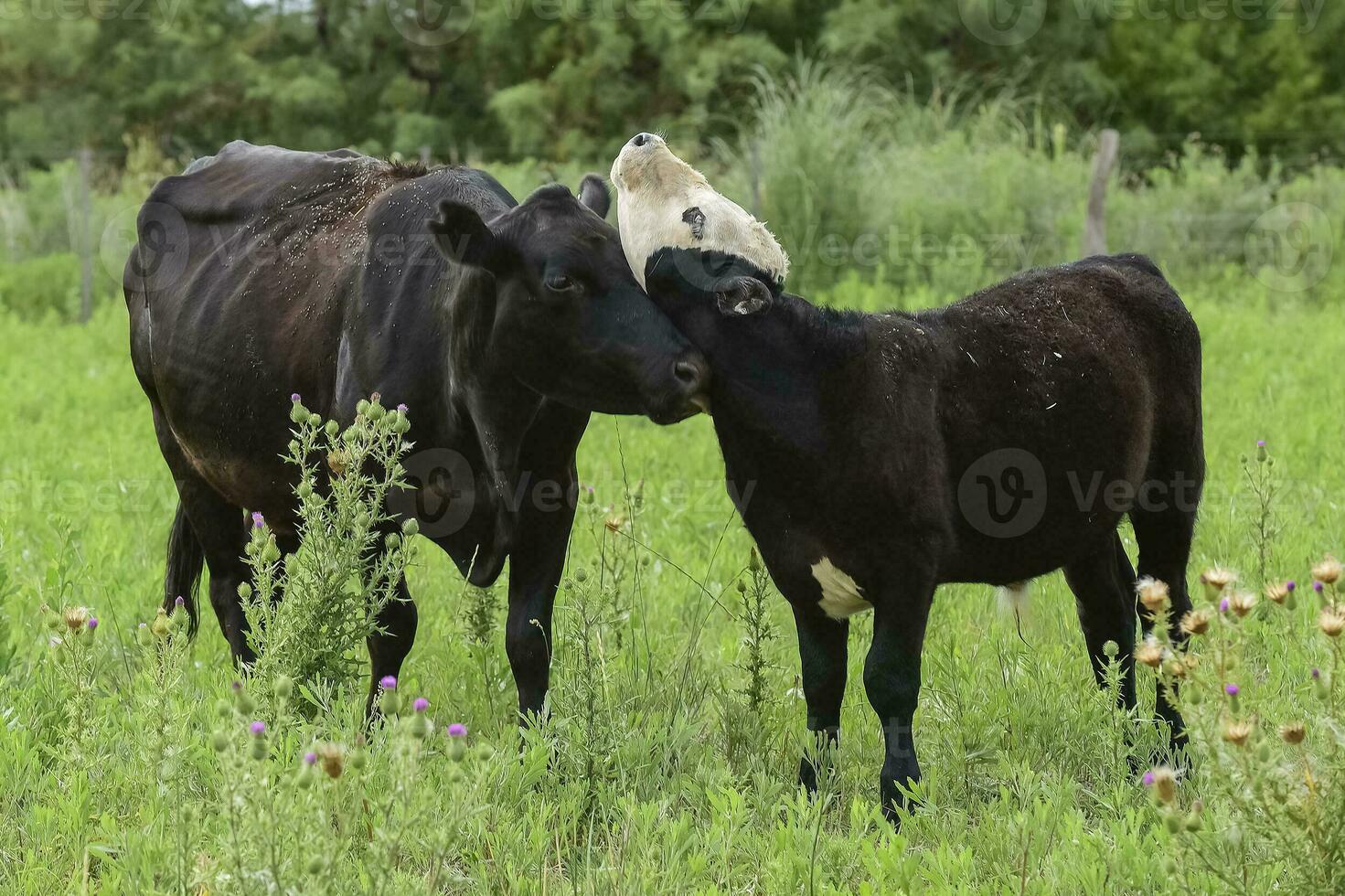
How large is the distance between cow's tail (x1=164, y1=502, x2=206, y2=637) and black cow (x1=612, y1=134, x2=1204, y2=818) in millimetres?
2548

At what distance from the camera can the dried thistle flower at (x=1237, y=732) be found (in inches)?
91.9

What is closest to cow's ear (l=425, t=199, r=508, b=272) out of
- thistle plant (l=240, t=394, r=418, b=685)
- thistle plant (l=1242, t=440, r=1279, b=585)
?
thistle plant (l=240, t=394, r=418, b=685)

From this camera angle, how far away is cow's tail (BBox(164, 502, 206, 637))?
5.29 metres

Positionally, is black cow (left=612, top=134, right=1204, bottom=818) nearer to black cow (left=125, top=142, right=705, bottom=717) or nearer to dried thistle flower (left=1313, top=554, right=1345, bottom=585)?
black cow (left=125, top=142, right=705, bottom=717)

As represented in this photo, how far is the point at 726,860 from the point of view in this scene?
322 centimetres

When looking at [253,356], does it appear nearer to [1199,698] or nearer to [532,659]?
[532,659]

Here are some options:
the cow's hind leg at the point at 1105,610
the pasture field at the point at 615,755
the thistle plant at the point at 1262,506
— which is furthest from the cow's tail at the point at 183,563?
the thistle plant at the point at 1262,506

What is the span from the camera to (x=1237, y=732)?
2332mm

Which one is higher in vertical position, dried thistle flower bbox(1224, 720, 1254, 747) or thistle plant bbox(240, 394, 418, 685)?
dried thistle flower bbox(1224, 720, 1254, 747)

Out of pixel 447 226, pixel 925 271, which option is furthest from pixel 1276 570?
pixel 925 271

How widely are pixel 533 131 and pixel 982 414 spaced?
26904mm

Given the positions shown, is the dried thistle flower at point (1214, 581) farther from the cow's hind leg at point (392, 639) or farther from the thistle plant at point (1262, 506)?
the cow's hind leg at point (392, 639)

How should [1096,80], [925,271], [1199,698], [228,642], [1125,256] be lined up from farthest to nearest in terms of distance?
[1096,80] → [925,271] → [228,642] → [1125,256] → [1199,698]

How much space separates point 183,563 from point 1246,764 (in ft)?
13.2
